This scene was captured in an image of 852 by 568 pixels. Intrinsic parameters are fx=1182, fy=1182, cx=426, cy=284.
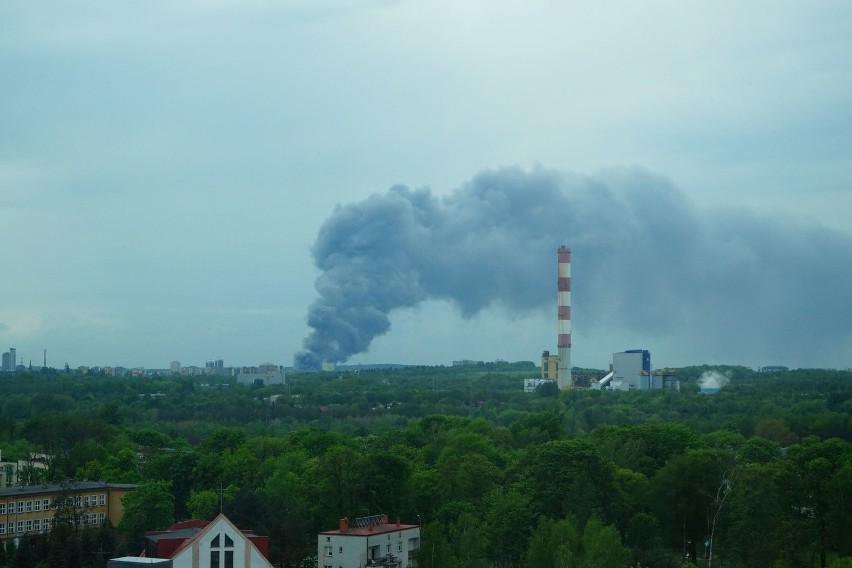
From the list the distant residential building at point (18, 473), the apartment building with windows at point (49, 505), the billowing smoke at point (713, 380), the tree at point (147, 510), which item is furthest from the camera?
the billowing smoke at point (713, 380)

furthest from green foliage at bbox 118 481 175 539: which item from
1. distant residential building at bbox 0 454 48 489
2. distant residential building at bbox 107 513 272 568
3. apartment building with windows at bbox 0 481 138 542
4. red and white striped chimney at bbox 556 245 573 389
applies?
red and white striped chimney at bbox 556 245 573 389

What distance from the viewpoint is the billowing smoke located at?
13600cm

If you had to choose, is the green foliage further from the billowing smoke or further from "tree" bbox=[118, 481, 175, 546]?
the billowing smoke

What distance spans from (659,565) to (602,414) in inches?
2385

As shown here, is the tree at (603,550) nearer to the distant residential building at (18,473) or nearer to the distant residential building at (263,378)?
the distant residential building at (18,473)

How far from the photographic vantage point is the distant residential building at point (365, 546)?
34781 millimetres

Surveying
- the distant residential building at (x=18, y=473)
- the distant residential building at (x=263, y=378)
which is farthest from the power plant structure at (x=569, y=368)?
the distant residential building at (x=18, y=473)

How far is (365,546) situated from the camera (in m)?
34.7

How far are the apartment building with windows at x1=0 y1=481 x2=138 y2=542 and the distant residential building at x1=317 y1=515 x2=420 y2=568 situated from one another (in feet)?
33.7

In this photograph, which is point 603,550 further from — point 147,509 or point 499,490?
point 147,509

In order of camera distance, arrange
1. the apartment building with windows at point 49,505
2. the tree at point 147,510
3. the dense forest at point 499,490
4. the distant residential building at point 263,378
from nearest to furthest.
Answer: the dense forest at point 499,490 → the tree at point 147,510 → the apartment building with windows at point 49,505 → the distant residential building at point 263,378

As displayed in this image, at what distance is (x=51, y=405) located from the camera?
338 feet

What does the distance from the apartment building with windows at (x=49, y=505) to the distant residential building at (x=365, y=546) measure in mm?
10272

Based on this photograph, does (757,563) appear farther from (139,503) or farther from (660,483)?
(139,503)
